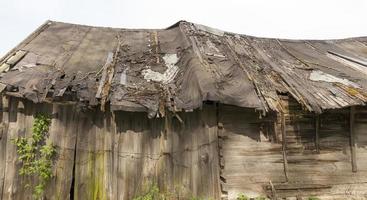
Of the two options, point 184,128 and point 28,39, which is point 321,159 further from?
point 28,39

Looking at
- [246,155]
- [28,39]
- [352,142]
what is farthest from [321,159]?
[28,39]

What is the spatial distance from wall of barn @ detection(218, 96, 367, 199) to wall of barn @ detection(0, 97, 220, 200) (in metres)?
0.48

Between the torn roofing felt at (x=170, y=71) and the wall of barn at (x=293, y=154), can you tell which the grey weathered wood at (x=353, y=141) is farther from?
the torn roofing felt at (x=170, y=71)

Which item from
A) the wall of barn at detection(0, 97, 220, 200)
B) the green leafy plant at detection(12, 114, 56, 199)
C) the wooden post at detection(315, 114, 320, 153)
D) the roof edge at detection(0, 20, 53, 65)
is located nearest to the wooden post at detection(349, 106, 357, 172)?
the wooden post at detection(315, 114, 320, 153)

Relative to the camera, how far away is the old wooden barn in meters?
6.90

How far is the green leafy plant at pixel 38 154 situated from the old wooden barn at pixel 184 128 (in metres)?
0.13

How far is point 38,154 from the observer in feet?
23.9

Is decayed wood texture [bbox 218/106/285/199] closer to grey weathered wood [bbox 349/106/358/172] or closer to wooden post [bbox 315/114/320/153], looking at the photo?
wooden post [bbox 315/114/320/153]

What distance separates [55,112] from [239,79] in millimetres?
3569

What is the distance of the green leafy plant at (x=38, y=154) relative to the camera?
7.11 m

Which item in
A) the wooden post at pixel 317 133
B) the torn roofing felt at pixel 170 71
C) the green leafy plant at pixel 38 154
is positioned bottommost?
the green leafy plant at pixel 38 154

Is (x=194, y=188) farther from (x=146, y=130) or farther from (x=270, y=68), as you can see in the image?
(x=270, y=68)

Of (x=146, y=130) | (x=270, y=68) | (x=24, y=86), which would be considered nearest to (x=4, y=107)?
(x=24, y=86)

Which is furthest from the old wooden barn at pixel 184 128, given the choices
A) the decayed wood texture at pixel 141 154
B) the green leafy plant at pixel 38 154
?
the green leafy plant at pixel 38 154
